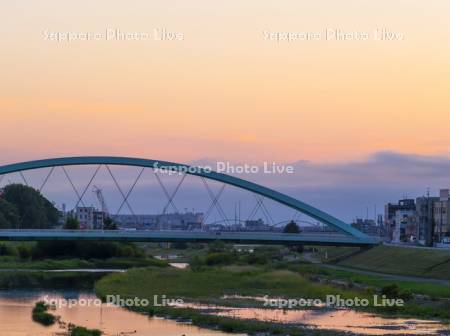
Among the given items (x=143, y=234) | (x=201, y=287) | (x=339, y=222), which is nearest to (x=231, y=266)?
(x=143, y=234)

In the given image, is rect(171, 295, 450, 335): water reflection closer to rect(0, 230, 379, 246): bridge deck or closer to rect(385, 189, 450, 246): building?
rect(0, 230, 379, 246): bridge deck

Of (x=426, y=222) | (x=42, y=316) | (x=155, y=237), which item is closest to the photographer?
(x=42, y=316)

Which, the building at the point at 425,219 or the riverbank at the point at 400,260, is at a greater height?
the building at the point at 425,219

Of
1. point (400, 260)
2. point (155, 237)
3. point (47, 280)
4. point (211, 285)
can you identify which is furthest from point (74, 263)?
point (211, 285)

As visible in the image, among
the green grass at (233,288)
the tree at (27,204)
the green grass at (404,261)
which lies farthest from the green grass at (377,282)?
the tree at (27,204)

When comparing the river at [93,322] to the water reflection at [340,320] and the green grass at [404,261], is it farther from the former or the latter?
the green grass at [404,261]

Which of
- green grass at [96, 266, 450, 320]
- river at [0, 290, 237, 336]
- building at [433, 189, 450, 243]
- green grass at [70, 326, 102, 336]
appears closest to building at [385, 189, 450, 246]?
building at [433, 189, 450, 243]

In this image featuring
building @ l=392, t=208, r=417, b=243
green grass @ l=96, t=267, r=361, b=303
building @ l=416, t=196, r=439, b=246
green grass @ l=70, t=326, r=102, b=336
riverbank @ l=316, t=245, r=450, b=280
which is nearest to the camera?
green grass @ l=70, t=326, r=102, b=336

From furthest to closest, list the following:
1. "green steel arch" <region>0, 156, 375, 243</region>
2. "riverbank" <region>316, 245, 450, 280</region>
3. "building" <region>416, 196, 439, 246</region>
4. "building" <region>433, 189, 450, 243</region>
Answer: "building" <region>416, 196, 439, 246</region> → "building" <region>433, 189, 450, 243</region> → "green steel arch" <region>0, 156, 375, 243</region> → "riverbank" <region>316, 245, 450, 280</region>

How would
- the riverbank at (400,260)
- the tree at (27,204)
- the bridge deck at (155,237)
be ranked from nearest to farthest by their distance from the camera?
the riverbank at (400,260) < the bridge deck at (155,237) < the tree at (27,204)

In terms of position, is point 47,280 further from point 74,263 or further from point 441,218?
point 441,218
